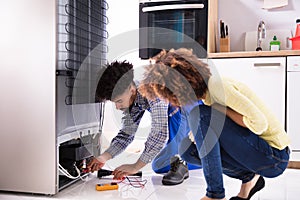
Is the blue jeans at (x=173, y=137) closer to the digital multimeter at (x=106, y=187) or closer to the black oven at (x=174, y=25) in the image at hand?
the digital multimeter at (x=106, y=187)

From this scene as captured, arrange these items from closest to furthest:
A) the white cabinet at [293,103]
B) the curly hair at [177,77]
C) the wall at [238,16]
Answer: the curly hair at [177,77] → the white cabinet at [293,103] → the wall at [238,16]

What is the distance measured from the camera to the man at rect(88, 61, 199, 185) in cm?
104

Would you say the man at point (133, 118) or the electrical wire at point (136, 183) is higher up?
the man at point (133, 118)

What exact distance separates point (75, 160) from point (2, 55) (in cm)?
48

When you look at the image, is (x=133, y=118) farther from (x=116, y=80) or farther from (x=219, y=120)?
(x=219, y=120)

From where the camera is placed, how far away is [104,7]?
62.5 inches

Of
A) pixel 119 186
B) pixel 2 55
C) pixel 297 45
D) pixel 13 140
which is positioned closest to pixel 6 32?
pixel 2 55

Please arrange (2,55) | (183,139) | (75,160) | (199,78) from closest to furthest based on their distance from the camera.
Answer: (199,78) < (183,139) < (2,55) < (75,160)

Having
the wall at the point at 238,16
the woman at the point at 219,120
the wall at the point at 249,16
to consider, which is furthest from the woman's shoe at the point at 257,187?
the wall at the point at 249,16

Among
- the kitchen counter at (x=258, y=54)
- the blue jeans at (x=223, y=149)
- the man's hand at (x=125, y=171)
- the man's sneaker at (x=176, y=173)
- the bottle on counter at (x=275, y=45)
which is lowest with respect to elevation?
the man's sneaker at (x=176, y=173)

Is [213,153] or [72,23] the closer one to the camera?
[213,153]

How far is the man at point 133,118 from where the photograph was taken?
3.40 ft

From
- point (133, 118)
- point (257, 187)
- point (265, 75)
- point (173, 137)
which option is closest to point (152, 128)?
point (133, 118)

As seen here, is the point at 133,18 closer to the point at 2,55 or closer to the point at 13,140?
the point at 2,55
